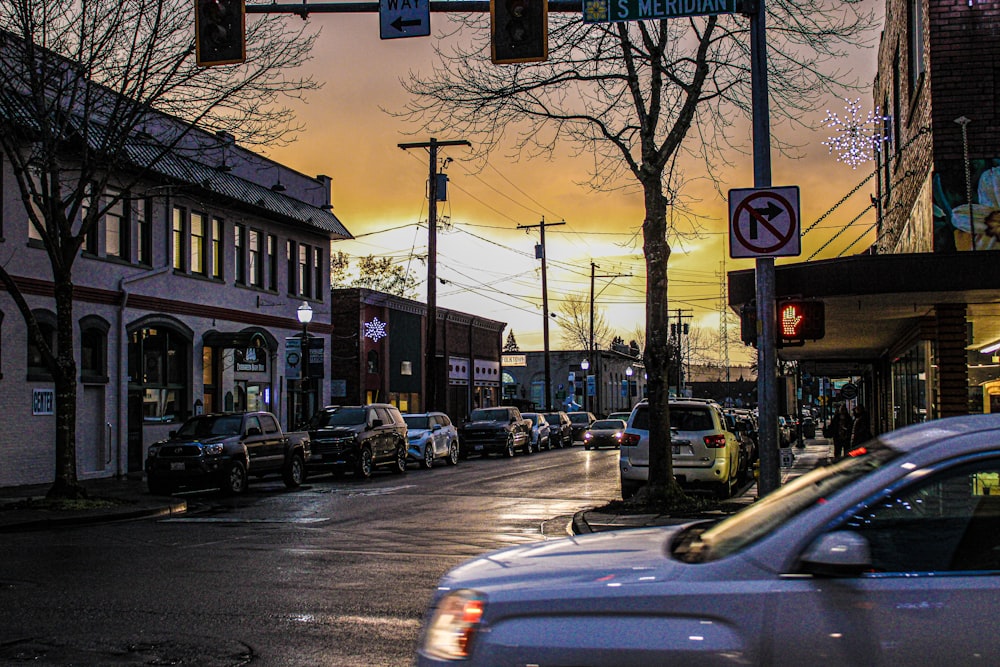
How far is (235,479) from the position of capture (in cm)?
2245

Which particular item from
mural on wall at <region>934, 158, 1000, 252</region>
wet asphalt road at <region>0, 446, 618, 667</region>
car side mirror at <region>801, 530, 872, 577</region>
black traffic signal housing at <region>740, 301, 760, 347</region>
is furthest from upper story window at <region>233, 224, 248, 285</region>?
car side mirror at <region>801, 530, 872, 577</region>

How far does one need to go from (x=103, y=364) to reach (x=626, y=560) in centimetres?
2443

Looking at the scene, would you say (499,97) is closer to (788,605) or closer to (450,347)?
(788,605)

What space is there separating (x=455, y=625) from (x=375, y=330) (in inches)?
1659

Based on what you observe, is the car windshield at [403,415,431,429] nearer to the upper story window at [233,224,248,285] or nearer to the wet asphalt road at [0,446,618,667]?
the upper story window at [233,224,248,285]

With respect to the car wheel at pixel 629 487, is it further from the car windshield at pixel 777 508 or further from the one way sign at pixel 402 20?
the car windshield at pixel 777 508

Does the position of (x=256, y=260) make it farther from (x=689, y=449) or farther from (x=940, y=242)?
(x=940, y=242)

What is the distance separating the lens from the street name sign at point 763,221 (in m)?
10.8

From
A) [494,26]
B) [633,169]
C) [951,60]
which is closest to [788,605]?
[494,26]

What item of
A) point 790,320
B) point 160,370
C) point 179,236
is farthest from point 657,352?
point 179,236

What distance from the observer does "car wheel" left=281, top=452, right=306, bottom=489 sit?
2437 cm

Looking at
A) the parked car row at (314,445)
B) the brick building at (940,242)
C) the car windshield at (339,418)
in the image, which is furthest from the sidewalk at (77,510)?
the brick building at (940,242)

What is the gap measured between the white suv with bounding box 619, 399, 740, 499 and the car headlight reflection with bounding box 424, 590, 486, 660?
47.9ft

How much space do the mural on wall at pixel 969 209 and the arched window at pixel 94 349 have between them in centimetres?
1928
